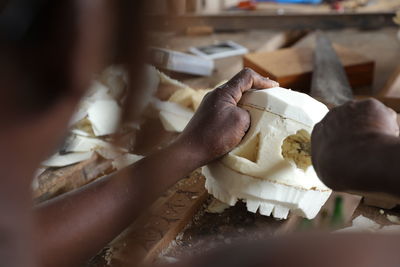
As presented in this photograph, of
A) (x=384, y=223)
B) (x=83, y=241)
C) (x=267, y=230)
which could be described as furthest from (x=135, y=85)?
(x=384, y=223)

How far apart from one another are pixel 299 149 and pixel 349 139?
0.38m

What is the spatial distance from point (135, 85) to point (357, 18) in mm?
3157

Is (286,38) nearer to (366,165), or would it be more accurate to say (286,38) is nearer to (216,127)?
(216,127)

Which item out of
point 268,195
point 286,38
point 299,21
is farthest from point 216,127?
point 299,21

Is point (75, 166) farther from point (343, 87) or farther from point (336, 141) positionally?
point (343, 87)

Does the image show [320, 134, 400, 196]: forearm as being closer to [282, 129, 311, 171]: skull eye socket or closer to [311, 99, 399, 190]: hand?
[311, 99, 399, 190]: hand

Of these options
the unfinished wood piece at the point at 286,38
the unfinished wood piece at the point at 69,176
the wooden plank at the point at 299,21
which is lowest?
the unfinished wood piece at the point at 69,176

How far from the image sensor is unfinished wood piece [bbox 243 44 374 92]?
2.23 meters

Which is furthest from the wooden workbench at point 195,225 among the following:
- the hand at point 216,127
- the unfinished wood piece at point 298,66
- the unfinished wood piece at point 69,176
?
the unfinished wood piece at point 298,66

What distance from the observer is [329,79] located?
2.13m

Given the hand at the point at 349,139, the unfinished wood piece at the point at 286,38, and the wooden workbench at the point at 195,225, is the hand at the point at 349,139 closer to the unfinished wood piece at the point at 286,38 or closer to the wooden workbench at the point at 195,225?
the wooden workbench at the point at 195,225

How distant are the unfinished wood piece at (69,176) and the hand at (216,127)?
37 centimetres

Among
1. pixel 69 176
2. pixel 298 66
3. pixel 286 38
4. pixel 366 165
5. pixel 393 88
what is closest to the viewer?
pixel 366 165

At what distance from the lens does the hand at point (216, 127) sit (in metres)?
1.32
